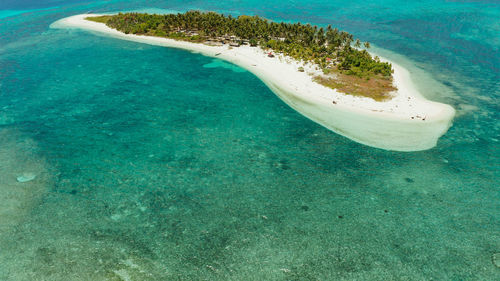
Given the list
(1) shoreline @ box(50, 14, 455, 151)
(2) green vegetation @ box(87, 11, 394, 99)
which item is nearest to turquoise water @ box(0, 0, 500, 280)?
(1) shoreline @ box(50, 14, 455, 151)

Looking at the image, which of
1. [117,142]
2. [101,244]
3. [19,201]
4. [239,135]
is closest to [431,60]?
[239,135]

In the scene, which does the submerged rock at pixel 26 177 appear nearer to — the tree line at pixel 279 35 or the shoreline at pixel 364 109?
the shoreline at pixel 364 109

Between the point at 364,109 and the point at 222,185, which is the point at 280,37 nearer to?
the point at 364,109

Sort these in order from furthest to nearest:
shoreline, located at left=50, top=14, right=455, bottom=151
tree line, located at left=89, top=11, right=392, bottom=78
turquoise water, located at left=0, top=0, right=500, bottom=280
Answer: tree line, located at left=89, top=11, right=392, bottom=78 < shoreline, located at left=50, top=14, right=455, bottom=151 < turquoise water, located at left=0, top=0, right=500, bottom=280

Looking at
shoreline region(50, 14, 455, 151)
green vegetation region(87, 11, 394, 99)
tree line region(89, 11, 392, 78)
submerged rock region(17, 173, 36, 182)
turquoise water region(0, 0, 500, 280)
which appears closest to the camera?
turquoise water region(0, 0, 500, 280)

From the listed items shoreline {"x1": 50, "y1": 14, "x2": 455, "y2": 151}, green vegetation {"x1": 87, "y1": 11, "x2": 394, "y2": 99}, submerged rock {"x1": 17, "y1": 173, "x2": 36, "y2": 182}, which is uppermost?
green vegetation {"x1": 87, "y1": 11, "x2": 394, "y2": 99}

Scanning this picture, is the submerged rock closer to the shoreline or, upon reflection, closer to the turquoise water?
the turquoise water
